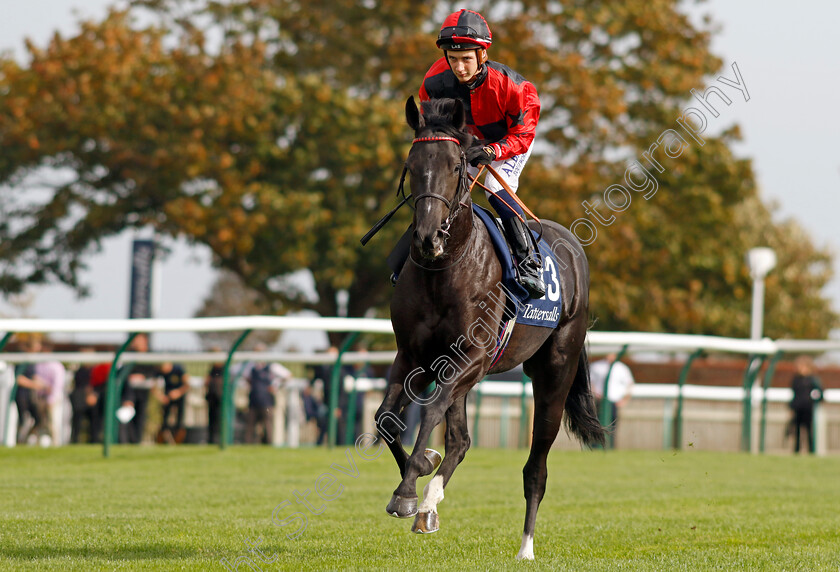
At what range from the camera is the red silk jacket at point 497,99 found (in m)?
6.27

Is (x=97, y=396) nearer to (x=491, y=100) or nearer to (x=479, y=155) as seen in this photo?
(x=491, y=100)

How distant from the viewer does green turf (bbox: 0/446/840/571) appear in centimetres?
562

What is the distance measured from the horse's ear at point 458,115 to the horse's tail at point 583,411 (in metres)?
2.16

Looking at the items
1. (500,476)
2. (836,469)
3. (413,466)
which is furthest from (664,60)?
(413,466)

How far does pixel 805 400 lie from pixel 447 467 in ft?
42.4

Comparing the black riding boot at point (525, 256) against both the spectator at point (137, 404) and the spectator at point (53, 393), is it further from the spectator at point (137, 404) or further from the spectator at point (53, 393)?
the spectator at point (53, 393)

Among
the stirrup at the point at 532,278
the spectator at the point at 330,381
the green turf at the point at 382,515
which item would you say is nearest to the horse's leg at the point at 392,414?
the green turf at the point at 382,515

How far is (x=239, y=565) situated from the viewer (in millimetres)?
5312

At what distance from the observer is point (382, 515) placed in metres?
7.72

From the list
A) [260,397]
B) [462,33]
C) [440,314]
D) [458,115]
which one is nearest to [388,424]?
[440,314]

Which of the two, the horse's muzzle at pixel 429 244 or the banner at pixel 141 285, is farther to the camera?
the banner at pixel 141 285

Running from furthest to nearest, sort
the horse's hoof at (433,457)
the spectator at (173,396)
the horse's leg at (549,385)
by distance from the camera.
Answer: the spectator at (173,396) → the horse's leg at (549,385) → the horse's hoof at (433,457)

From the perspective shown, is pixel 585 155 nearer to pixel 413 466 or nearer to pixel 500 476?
pixel 500 476

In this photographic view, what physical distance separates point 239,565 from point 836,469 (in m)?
9.58
